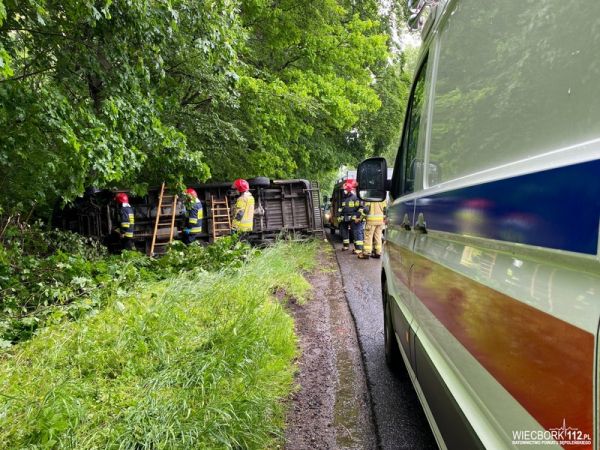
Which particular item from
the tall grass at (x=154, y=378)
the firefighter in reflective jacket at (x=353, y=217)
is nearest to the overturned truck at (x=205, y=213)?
the firefighter in reflective jacket at (x=353, y=217)

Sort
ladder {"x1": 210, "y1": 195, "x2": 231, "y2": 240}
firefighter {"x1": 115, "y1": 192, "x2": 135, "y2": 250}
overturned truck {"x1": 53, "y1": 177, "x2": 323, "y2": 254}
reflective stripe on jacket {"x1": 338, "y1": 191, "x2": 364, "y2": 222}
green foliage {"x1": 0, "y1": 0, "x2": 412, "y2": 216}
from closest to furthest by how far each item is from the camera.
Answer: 1. green foliage {"x1": 0, "y1": 0, "x2": 412, "y2": 216}
2. firefighter {"x1": 115, "y1": 192, "x2": 135, "y2": 250}
3. overturned truck {"x1": 53, "y1": 177, "x2": 323, "y2": 254}
4. reflective stripe on jacket {"x1": 338, "y1": 191, "x2": 364, "y2": 222}
5. ladder {"x1": 210, "y1": 195, "x2": 231, "y2": 240}

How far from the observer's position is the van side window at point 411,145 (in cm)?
252

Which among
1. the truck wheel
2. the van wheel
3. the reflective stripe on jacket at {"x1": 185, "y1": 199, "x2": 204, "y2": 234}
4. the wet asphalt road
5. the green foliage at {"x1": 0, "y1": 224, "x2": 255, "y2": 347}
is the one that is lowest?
the wet asphalt road

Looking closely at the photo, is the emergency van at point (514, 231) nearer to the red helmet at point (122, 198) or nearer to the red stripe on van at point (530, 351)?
the red stripe on van at point (530, 351)

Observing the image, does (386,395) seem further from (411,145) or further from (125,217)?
(125,217)

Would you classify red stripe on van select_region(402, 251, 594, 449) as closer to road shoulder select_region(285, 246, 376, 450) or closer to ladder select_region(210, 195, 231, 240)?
road shoulder select_region(285, 246, 376, 450)

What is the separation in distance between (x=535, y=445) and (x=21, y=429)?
7.15 feet

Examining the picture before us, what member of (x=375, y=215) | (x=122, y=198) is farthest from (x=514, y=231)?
(x=122, y=198)

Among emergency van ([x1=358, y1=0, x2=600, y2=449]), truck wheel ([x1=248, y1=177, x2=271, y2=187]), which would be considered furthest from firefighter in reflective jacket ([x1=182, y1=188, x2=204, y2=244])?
emergency van ([x1=358, y1=0, x2=600, y2=449])

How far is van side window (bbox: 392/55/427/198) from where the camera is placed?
2.52m

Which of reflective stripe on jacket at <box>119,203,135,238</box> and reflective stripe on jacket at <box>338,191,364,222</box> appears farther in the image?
reflective stripe on jacket at <box>338,191,364,222</box>

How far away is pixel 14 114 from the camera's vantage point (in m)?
4.38

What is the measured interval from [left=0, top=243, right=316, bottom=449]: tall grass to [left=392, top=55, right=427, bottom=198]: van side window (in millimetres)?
1606

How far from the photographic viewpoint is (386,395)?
3.29 meters
